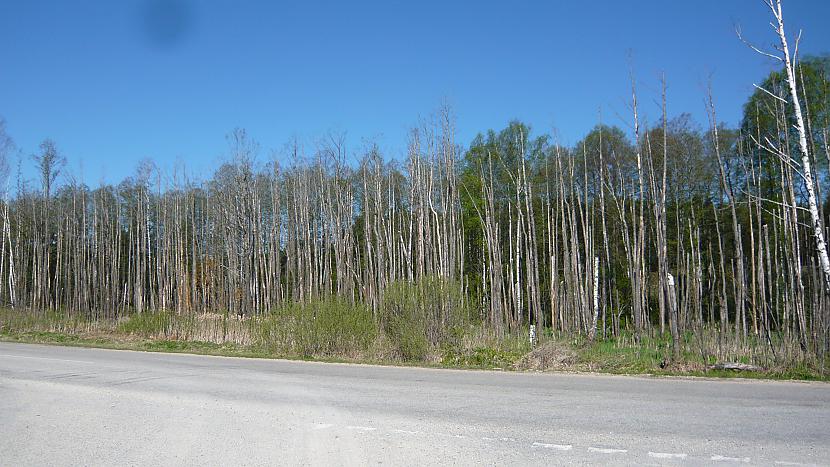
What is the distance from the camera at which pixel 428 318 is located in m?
15.8

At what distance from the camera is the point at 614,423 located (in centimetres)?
679

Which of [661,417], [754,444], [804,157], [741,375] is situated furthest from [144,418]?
[804,157]

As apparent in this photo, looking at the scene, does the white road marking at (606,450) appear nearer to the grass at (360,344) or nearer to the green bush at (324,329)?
the grass at (360,344)

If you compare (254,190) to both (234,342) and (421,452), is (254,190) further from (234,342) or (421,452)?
(421,452)

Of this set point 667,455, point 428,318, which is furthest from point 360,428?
point 428,318

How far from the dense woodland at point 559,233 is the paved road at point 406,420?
4.17 m

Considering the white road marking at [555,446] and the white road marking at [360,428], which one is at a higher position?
the white road marking at [360,428]

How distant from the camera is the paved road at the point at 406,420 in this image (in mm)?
5559

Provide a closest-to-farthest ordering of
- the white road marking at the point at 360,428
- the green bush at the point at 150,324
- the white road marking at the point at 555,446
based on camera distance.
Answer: the white road marking at the point at 555,446
the white road marking at the point at 360,428
the green bush at the point at 150,324

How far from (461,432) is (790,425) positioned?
3538mm

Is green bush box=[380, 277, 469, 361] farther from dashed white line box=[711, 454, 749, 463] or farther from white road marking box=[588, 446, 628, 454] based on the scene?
dashed white line box=[711, 454, 749, 463]

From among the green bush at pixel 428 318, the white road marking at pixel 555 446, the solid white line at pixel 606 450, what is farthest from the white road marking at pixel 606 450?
the green bush at pixel 428 318

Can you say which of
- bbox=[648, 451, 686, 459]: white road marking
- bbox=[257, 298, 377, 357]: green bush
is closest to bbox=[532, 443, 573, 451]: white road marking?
bbox=[648, 451, 686, 459]: white road marking

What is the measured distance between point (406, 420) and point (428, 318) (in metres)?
8.65
